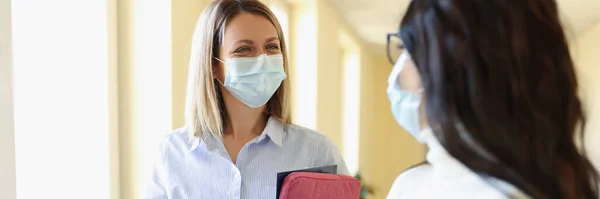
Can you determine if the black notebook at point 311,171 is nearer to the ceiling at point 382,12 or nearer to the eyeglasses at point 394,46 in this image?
the eyeglasses at point 394,46

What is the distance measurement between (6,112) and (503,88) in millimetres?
939

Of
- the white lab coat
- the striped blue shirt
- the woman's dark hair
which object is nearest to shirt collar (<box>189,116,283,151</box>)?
the striped blue shirt

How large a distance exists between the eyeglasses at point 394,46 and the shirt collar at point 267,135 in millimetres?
460

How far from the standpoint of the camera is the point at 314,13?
314 centimetres

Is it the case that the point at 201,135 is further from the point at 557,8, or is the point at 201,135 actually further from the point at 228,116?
the point at 557,8

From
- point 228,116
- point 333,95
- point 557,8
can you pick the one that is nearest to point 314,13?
point 333,95

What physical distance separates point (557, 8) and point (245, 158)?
29.2 inches

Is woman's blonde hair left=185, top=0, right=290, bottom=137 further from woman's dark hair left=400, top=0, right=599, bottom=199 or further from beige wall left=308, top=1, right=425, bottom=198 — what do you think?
beige wall left=308, top=1, right=425, bottom=198

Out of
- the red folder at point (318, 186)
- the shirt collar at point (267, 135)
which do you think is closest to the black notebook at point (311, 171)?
the red folder at point (318, 186)

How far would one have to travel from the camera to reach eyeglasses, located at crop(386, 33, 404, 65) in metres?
0.80

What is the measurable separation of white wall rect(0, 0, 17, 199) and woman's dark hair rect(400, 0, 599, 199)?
0.84 meters

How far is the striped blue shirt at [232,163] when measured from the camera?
1.20 metres

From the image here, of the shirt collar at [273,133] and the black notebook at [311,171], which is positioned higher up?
the shirt collar at [273,133]

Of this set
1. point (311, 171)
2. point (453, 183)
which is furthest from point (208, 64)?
point (453, 183)
